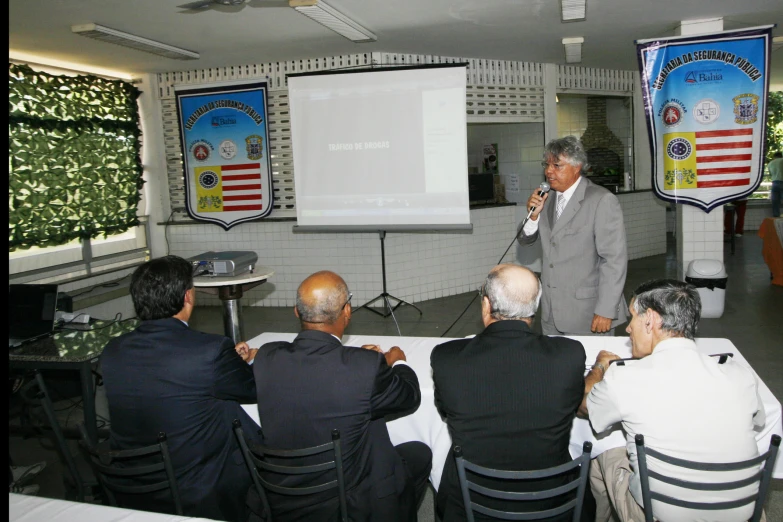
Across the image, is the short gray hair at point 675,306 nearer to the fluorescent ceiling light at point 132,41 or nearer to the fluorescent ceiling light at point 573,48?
the fluorescent ceiling light at point 132,41

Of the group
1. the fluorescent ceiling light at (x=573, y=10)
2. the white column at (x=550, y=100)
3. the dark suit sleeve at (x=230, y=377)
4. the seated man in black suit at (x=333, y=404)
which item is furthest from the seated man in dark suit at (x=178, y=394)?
the white column at (x=550, y=100)

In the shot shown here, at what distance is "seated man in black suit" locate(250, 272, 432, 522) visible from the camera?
188 cm

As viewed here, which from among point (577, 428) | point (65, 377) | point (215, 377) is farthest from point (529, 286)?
point (65, 377)

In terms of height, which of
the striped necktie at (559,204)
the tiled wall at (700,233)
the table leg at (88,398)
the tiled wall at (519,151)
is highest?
the tiled wall at (519,151)

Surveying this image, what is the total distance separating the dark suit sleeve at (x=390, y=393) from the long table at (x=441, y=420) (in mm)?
291

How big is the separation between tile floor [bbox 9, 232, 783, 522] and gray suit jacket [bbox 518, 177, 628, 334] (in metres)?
1.14

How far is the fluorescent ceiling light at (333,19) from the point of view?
14.4ft

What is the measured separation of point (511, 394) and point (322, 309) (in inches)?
27.6

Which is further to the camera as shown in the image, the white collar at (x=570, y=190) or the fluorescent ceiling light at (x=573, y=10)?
the fluorescent ceiling light at (x=573, y=10)

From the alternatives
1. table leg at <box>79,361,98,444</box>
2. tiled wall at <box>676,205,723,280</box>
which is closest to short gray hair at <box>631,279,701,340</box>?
table leg at <box>79,361,98,444</box>

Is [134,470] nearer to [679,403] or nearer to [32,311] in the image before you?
[679,403]

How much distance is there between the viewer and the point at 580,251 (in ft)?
10.4

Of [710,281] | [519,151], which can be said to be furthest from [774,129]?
[710,281]

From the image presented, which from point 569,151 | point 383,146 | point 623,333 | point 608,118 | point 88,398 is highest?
point 608,118
